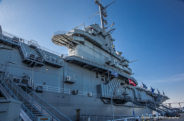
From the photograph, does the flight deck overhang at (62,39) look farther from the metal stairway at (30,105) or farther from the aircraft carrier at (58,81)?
the metal stairway at (30,105)

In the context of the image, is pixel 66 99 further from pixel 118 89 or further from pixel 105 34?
pixel 105 34

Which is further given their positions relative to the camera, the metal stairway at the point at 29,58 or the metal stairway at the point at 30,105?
the metal stairway at the point at 29,58

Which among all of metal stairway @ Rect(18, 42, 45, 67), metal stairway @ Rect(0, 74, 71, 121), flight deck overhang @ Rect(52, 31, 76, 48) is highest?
flight deck overhang @ Rect(52, 31, 76, 48)

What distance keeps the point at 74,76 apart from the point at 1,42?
10118mm

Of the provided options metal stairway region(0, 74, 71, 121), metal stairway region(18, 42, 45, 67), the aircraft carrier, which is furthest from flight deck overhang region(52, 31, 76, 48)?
metal stairway region(0, 74, 71, 121)

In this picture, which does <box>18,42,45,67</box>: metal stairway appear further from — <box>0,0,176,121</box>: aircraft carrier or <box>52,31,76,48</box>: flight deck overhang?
<box>52,31,76,48</box>: flight deck overhang

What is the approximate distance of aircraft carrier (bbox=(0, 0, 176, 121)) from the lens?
9.60m

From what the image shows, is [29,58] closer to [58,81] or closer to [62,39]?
[58,81]

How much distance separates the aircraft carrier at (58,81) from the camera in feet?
31.5

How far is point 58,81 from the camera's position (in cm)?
1833

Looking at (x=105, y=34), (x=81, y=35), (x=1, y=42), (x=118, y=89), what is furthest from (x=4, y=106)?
(x=105, y=34)

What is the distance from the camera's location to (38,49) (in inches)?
687

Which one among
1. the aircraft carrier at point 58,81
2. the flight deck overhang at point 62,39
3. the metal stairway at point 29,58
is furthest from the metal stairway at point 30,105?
the flight deck overhang at point 62,39

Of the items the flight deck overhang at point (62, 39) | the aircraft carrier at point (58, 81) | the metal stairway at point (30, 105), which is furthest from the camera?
the flight deck overhang at point (62, 39)
